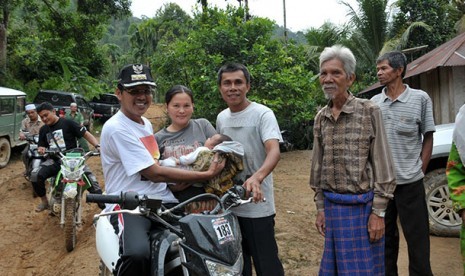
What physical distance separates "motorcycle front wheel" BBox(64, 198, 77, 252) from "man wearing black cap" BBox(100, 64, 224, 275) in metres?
2.73

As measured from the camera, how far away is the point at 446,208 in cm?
487

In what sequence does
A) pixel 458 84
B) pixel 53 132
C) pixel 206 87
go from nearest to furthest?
pixel 53 132 → pixel 458 84 → pixel 206 87

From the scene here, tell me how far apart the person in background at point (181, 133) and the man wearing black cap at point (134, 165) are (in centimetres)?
10

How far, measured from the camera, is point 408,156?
3.36 m

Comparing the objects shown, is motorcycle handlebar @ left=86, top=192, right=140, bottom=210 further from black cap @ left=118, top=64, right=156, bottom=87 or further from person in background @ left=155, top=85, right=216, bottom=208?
black cap @ left=118, top=64, right=156, bottom=87

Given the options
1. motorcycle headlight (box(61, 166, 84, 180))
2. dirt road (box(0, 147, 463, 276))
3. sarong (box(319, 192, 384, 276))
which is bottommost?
dirt road (box(0, 147, 463, 276))

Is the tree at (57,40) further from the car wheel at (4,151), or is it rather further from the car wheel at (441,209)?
the car wheel at (441,209)

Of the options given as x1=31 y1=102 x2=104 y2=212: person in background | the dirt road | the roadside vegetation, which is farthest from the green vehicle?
x1=31 y1=102 x2=104 y2=212: person in background

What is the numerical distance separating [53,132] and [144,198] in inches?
177

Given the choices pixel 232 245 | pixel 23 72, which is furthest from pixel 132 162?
pixel 23 72

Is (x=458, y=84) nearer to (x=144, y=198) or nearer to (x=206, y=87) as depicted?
(x=206, y=87)

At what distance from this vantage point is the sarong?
2568 mm

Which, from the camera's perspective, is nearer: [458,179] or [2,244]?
[458,179]

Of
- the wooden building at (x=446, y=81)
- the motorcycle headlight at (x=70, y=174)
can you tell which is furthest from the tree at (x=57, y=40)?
the motorcycle headlight at (x=70, y=174)
